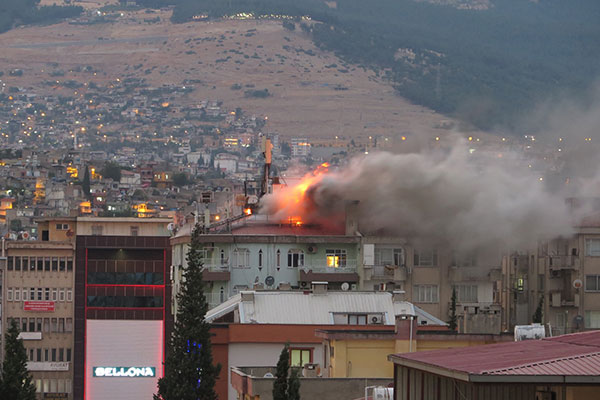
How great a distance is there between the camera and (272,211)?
71.9m

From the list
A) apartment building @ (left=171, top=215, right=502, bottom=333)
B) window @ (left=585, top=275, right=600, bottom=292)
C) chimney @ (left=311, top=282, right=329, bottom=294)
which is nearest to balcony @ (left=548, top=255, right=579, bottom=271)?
window @ (left=585, top=275, right=600, bottom=292)

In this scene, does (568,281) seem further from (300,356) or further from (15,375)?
(300,356)

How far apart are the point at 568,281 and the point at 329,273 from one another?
308 inches

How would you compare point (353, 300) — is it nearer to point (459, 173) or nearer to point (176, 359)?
point (176, 359)

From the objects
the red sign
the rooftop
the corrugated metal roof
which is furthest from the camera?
the red sign

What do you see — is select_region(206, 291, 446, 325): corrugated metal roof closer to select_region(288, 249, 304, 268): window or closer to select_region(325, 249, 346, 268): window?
select_region(325, 249, 346, 268): window

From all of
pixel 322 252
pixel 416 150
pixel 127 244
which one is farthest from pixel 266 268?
pixel 127 244

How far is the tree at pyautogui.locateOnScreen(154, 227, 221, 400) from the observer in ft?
150

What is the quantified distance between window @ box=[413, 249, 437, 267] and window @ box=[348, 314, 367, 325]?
16967 mm

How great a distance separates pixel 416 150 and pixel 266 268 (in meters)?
6.45

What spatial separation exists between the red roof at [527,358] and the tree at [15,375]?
27148mm

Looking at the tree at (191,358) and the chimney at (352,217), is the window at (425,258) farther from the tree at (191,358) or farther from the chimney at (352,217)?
the tree at (191,358)

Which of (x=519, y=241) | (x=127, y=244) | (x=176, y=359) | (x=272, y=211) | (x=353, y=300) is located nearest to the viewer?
(x=176, y=359)

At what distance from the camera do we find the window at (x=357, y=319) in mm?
49156
